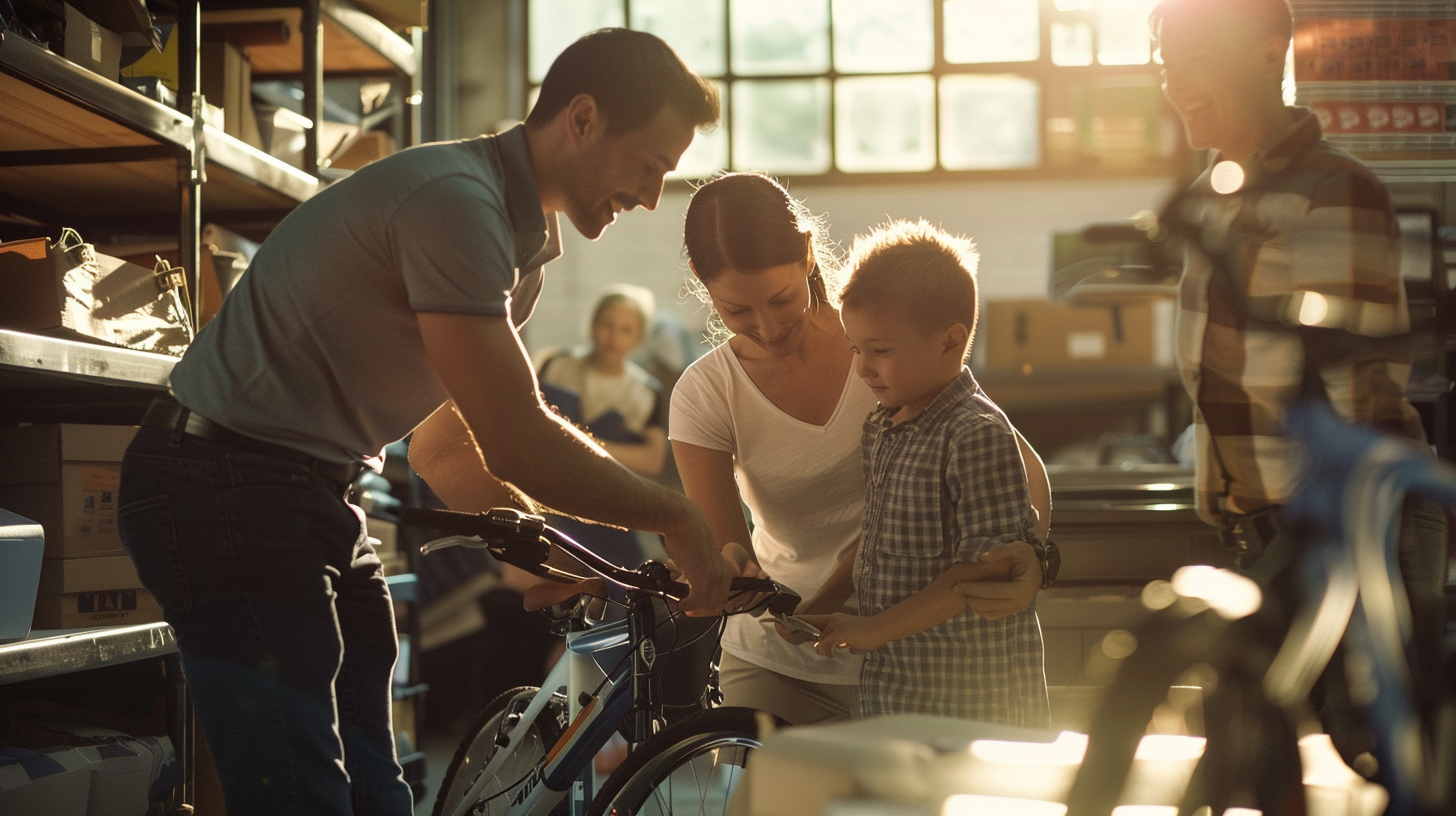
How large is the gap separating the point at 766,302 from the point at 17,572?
1.30 m

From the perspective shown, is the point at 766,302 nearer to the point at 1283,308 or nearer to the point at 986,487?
the point at 986,487

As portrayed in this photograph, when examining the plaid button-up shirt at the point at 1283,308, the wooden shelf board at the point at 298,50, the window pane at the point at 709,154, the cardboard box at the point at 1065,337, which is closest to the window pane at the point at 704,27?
the window pane at the point at 709,154

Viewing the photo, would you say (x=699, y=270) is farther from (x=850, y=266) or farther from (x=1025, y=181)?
(x=1025, y=181)

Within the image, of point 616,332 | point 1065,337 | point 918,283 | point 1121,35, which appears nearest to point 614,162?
point 918,283

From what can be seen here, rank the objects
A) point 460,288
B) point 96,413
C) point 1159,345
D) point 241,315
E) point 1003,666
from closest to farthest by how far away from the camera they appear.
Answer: point 460,288, point 241,315, point 1003,666, point 96,413, point 1159,345

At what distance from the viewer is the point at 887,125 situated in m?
7.47

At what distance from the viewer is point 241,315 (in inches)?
58.4

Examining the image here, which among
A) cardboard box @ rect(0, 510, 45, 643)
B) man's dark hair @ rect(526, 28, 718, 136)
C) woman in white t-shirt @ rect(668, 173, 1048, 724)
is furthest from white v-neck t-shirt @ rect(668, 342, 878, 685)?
cardboard box @ rect(0, 510, 45, 643)

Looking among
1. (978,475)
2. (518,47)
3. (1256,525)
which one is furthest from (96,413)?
(518,47)

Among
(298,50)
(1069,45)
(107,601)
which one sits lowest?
(107,601)

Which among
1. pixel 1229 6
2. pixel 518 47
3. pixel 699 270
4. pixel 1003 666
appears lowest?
pixel 1003 666

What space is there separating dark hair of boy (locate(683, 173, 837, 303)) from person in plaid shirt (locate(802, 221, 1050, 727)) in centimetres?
13

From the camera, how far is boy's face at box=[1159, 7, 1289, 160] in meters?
1.73

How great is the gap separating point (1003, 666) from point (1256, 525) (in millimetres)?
368
